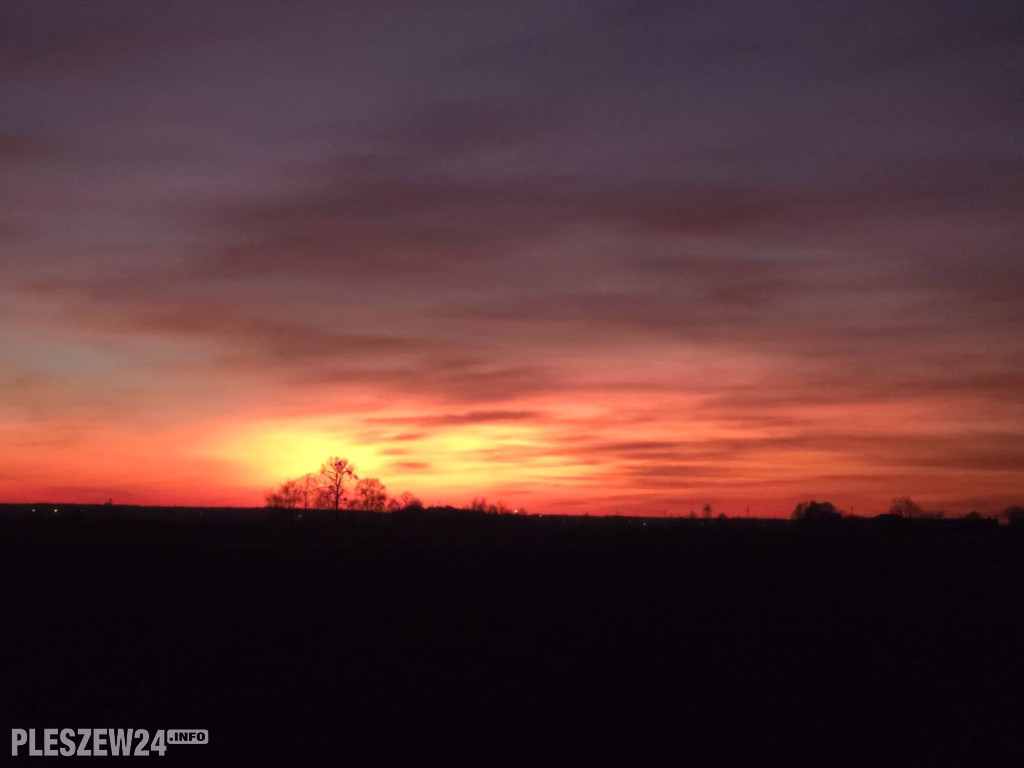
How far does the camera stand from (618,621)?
27875 millimetres

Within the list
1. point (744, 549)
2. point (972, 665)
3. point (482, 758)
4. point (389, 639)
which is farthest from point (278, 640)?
point (744, 549)

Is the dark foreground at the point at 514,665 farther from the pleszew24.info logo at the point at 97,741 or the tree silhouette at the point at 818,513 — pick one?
the tree silhouette at the point at 818,513

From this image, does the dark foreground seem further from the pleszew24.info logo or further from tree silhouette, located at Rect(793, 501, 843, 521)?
tree silhouette, located at Rect(793, 501, 843, 521)

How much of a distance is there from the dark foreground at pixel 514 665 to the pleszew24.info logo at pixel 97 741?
0.30 m

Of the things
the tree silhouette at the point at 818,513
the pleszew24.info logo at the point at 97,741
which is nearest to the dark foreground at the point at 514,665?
the pleszew24.info logo at the point at 97,741

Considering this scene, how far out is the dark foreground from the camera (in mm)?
16594

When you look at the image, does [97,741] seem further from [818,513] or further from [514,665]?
[818,513]

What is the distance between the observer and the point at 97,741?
15953mm

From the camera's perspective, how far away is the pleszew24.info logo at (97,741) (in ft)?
50.6

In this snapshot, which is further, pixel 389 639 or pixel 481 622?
pixel 481 622

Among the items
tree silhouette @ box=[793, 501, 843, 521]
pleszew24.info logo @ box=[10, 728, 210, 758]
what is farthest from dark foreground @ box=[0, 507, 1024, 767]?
tree silhouette @ box=[793, 501, 843, 521]

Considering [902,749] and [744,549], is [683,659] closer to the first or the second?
[902,749]

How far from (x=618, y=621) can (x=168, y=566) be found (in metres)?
22.7

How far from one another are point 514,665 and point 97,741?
906cm
